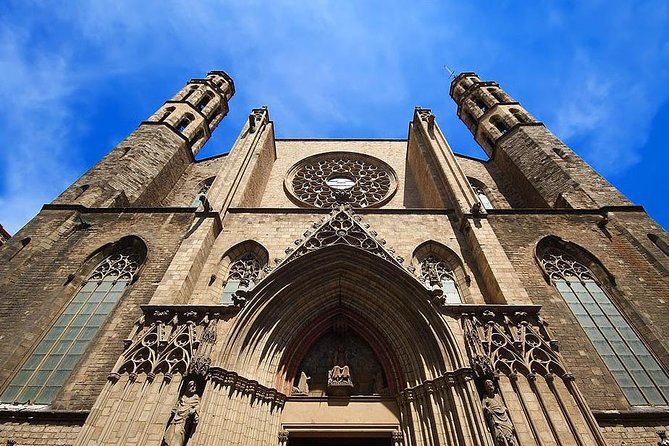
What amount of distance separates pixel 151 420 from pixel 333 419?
10.0 ft

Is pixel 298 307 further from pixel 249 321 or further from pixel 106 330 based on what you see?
pixel 106 330

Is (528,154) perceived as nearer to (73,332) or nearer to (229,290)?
→ (229,290)

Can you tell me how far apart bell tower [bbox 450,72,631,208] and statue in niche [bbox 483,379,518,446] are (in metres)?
7.62

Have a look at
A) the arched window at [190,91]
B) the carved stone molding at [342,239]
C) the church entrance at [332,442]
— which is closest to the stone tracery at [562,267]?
the carved stone molding at [342,239]

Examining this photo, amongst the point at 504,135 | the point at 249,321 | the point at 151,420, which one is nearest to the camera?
the point at 151,420

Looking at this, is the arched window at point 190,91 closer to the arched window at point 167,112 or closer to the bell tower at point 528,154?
the arched window at point 167,112

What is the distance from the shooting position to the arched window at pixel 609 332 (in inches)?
281

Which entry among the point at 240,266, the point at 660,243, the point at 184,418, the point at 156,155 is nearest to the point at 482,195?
the point at 660,243

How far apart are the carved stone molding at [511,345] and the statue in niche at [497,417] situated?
9.5 inches

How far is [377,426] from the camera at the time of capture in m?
6.91

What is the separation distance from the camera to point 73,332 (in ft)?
26.5

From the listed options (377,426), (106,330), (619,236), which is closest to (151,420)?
(106,330)

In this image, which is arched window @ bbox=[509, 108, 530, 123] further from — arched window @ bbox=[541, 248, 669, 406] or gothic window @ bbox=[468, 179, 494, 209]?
arched window @ bbox=[541, 248, 669, 406]

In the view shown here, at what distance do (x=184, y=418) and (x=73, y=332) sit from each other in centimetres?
401
